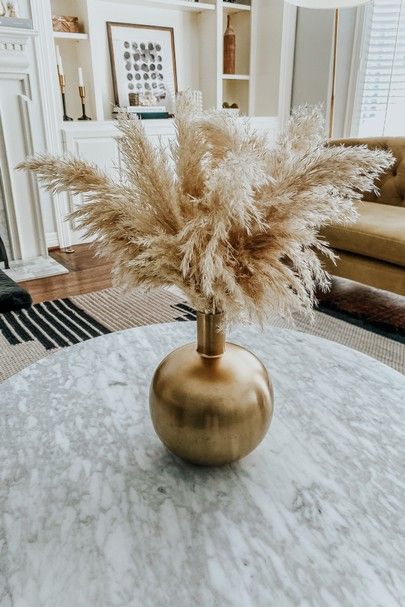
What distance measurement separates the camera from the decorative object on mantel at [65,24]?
279 cm

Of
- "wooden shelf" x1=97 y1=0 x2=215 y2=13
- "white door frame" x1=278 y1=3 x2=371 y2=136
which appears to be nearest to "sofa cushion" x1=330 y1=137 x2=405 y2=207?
"white door frame" x1=278 y1=3 x2=371 y2=136

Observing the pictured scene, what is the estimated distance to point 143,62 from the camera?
3.23 meters

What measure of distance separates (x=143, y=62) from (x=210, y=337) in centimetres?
314

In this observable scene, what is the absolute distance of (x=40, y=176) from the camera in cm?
55

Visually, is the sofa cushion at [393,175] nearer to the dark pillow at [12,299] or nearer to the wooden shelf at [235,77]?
the wooden shelf at [235,77]

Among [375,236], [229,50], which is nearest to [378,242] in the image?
[375,236]

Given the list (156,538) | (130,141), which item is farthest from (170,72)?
(156,538)

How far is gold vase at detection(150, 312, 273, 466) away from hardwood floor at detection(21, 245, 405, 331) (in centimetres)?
140

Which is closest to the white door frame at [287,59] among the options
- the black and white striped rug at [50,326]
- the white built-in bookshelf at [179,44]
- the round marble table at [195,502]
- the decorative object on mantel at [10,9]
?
the white built-in bookshelf at [179,44]

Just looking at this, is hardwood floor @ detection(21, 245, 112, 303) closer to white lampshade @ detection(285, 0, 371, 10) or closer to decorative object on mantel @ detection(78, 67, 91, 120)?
decorative object on mantel @ detection(78, 67, 91, 120)

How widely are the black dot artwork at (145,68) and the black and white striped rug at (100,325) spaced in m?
1.77

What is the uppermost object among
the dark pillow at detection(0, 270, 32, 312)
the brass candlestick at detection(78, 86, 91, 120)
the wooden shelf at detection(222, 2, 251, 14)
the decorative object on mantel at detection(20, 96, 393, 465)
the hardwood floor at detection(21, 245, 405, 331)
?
the wooden shelf at detection(222, 2, 251, 14)

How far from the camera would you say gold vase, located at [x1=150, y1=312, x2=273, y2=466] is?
61cm

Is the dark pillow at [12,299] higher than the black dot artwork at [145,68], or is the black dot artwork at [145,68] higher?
the black dot artwork at [145,68]
